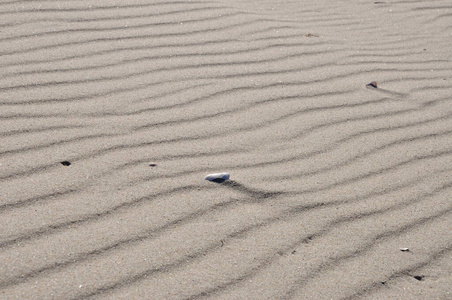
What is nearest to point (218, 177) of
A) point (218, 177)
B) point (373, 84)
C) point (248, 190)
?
point (218, 177)

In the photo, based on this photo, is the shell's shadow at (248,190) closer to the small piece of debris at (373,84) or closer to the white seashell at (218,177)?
the white seashell at (218,177)

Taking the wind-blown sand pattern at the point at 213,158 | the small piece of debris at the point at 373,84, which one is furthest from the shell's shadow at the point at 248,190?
the small piece of debris at the point at 373,84

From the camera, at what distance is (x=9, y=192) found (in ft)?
6.58

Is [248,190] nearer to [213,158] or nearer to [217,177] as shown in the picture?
[217,177]

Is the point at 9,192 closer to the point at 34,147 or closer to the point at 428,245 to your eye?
the point at 34,147

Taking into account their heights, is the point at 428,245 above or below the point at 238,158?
below

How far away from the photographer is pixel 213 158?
234 cm

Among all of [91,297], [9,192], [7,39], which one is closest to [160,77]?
[7,39]

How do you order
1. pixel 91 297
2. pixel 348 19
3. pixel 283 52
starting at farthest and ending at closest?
pixel 348 19 < pixel 283 52 < pixel 91 297

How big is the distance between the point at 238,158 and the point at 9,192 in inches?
39.5

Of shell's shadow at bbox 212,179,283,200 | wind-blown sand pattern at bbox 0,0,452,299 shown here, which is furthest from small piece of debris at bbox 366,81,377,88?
shell's shadow at bbox 212,179,283,200

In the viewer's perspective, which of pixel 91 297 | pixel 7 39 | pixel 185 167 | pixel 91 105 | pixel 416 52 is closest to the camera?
pixel 91 297

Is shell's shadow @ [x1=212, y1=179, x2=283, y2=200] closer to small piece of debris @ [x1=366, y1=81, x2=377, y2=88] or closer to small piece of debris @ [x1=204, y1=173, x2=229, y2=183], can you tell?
small piece of debris @ [x1=204, y1=173, x2=229, y2=183]

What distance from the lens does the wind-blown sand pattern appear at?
5.84 feet
